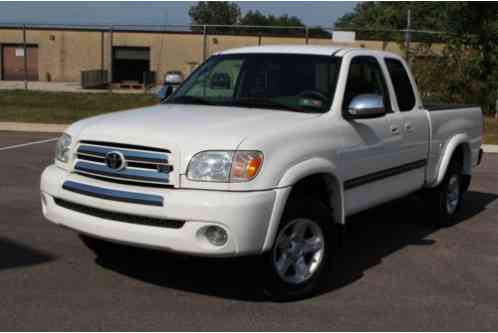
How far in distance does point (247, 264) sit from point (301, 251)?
466 mm

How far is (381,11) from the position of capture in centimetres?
6981

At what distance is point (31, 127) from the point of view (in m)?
17.0

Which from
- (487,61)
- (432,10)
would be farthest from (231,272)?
(432,10)

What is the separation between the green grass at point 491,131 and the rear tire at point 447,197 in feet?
27.9

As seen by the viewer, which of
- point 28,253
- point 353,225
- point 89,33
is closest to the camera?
point 28,253

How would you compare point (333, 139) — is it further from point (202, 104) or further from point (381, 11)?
point (381, 11)

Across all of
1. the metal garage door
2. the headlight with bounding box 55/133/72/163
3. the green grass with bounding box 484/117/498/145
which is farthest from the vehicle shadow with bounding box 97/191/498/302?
the metal garage door

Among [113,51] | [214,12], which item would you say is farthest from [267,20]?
[113,51]

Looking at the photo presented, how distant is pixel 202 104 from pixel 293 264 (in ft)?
5.51

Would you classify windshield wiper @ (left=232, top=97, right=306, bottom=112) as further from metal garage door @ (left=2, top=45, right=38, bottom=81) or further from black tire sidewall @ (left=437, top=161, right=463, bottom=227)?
metal garage door @ (left=2, top=45, right=38, bottom=81)

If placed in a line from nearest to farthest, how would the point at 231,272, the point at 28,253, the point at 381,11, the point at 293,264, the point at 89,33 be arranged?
the point at 293,264, the point at 231,272, the point at 28,253, the point at 89,33, the point at 381,11

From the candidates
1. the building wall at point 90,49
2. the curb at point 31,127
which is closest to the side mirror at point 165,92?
the curb at point 31,127

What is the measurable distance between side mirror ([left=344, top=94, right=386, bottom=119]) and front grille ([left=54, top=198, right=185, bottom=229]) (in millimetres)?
1842

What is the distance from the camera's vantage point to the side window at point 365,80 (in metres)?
5.92
